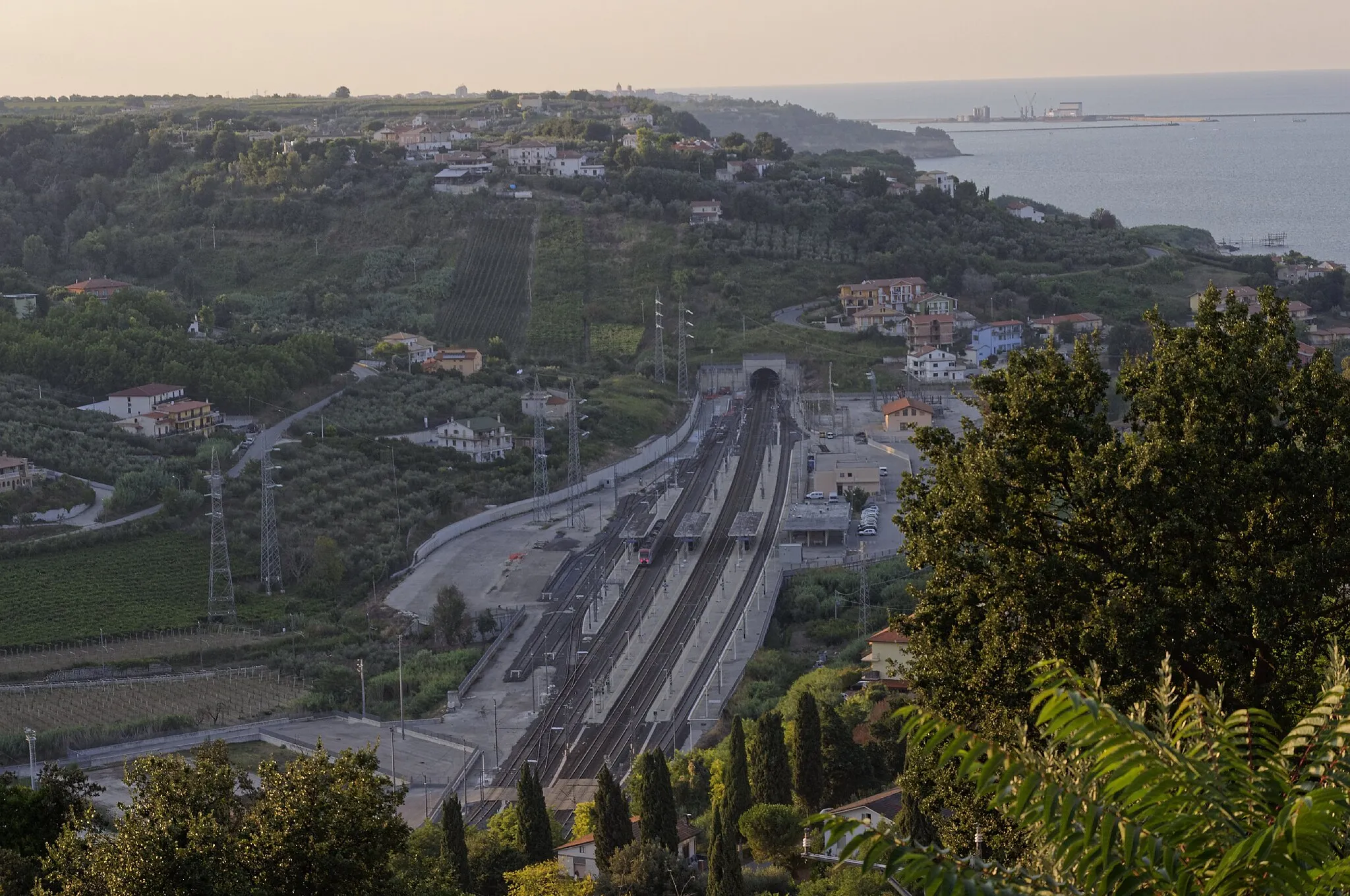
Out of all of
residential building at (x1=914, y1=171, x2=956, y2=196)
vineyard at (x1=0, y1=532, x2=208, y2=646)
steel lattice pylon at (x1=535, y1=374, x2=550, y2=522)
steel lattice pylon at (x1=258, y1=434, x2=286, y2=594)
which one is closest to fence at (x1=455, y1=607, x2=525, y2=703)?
steel lattice pylon at (x1=258, y1=434, x2=286, y2=594)

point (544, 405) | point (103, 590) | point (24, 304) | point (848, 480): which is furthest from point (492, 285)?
point (103, 590)

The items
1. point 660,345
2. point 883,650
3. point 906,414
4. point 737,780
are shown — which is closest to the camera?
point 737,780

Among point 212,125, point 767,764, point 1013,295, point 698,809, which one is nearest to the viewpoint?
point 767,764

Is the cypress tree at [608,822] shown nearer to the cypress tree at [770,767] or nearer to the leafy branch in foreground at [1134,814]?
the cypress tree at [770,767]

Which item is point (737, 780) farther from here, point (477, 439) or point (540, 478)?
point (477, 439)

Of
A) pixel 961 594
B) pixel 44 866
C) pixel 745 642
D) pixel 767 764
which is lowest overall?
pixel 745 642

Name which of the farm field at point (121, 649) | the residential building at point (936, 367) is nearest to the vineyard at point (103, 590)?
the farm field at point (121, 649)

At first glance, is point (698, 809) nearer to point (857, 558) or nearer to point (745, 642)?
point (745, 642)

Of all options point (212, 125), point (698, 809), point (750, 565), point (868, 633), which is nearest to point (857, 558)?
point (750, 565)

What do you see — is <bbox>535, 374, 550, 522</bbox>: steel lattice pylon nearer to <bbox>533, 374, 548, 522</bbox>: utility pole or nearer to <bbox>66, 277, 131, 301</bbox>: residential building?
<bbox>533, 374, 548, 522</bbox>: utility pole
